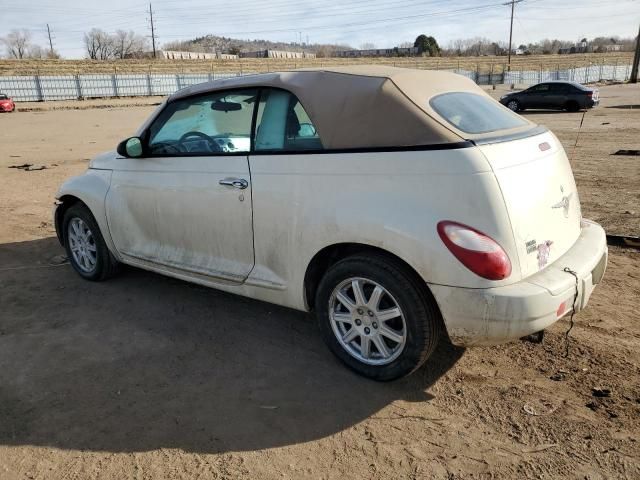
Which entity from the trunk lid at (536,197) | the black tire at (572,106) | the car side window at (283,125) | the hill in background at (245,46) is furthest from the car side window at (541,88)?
the hill in background at (245,46)

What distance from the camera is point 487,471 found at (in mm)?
2467

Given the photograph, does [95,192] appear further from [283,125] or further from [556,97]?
[556,97]

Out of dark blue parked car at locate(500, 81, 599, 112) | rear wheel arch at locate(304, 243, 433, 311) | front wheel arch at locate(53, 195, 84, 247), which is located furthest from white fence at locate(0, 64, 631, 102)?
rear wheel arch at locate(304, 243, 433, 311)

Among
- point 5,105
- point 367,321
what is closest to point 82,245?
point 367,321

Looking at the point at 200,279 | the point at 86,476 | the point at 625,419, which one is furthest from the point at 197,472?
the point at 625,419

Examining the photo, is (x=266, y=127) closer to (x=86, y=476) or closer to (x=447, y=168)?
(x=447, y=168)

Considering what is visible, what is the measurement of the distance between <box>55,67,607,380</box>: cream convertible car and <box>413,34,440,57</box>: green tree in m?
119

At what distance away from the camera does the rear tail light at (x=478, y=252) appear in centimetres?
264

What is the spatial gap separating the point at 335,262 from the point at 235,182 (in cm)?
88

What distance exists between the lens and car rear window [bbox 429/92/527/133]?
3.10 m

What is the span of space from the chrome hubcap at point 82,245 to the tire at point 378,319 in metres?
2.68

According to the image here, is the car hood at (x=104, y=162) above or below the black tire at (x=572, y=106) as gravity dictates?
above

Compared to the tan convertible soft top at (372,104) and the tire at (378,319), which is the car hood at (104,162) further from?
the tire at (378,319)

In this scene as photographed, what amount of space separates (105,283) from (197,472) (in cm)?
289
